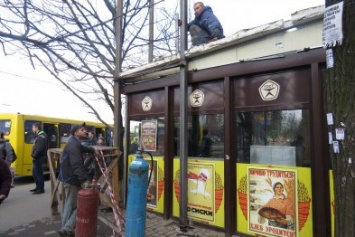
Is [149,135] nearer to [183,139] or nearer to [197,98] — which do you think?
[183,139]

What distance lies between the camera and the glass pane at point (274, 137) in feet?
15.5

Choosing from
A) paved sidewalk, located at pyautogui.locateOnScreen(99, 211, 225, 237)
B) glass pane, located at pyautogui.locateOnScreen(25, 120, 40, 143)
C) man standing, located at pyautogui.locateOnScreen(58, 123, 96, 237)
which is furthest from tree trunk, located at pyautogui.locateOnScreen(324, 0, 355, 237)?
glass pane, located at pyautogui.locateOnScreen(25, 120, 40, 143)

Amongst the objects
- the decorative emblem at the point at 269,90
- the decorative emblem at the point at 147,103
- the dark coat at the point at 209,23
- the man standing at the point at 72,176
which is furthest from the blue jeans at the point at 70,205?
the dark coat at the point at 209,23

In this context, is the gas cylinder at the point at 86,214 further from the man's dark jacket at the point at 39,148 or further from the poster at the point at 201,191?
the man's dark jacket at the point at 39,148

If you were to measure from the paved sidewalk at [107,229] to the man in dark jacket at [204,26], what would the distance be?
11.0 ft

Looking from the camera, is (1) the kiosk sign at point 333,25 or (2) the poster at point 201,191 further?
(2) the poster at point 201,191

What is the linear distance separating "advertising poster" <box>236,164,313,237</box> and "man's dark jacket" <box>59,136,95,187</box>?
7.91ft

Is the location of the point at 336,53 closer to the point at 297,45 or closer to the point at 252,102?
the point at 297,45

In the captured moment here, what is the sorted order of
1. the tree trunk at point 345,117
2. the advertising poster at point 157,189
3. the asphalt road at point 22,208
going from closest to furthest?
the tree trunk at point 345,117, the advertising poster at point 157,189, the asphalt road at point 22,208

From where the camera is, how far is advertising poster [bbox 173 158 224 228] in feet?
18.3

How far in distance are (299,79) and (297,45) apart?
47cm

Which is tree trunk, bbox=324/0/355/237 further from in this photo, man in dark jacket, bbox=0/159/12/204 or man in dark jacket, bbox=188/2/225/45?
man in dark jacket, bbox=0/159/12/204

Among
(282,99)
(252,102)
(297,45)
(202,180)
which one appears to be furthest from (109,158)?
(297,45)

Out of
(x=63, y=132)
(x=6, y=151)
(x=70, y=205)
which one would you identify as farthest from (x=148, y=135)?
(x=63, y=132)
